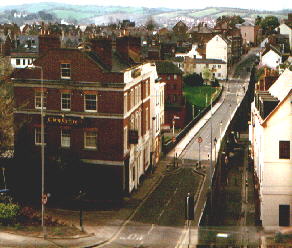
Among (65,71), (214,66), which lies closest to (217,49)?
(214,66)

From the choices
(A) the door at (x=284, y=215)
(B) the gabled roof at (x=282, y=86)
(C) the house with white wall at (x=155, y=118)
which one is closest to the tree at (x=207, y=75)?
(C) the house with white wall at (x=155, y=118)

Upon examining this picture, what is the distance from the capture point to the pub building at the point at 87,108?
18.0m

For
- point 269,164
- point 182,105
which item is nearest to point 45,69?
point 269,164

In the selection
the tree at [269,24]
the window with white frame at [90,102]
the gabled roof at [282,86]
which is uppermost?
the tree at [269,24]

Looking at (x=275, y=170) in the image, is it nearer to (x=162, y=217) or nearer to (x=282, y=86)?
(x=282, y=86)

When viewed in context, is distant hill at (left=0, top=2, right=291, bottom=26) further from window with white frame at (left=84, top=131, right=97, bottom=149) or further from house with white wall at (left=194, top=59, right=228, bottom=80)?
window with white frame at (left=84, top=131, right=97, bottom=149)

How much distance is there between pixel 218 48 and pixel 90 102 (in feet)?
151

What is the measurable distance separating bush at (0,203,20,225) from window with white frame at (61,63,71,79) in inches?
217

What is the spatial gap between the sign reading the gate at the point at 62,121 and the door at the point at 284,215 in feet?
23.2

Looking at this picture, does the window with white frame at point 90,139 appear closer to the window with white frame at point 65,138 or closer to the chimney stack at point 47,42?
the window with white frame at point 65,138

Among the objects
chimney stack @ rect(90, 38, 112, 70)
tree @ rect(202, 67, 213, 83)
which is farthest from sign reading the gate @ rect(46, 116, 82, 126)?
tree @ rect(202, 67, 213, 83)

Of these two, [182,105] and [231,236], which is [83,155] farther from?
[182,105]

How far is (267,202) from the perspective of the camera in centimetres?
1462

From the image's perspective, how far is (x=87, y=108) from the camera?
1831 centimetres
